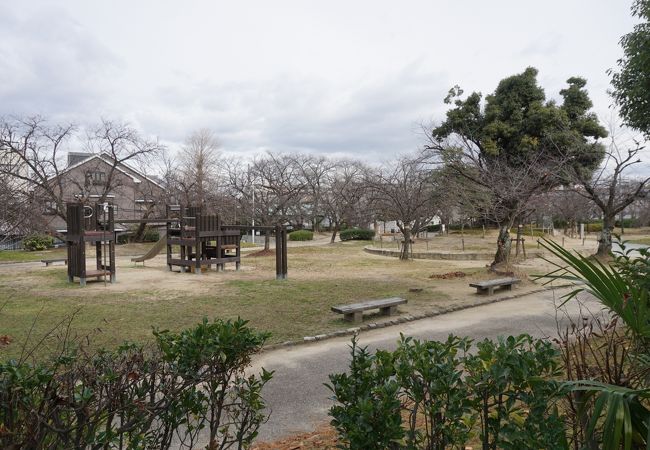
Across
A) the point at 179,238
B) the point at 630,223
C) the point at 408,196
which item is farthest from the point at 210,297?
the point at 630,223

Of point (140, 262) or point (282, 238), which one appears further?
point (140, 262)

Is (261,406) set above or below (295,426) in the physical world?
above

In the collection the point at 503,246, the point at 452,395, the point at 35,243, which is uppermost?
the point at 503,246

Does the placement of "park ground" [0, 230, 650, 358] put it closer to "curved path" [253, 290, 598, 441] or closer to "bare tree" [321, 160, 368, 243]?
"curved path" [253, 290, 598, 441]

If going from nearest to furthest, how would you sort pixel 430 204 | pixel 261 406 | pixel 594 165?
pixel 261 406
pixel 430 204
pixel 594 165

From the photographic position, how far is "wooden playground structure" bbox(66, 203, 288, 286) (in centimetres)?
1202

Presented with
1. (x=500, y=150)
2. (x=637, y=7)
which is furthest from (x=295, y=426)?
(x=500, y=150)

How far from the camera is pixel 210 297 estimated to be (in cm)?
972

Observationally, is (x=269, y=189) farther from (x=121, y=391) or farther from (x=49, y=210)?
(x=121, y=391)

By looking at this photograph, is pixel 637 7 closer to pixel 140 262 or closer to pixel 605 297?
pixel 605 297

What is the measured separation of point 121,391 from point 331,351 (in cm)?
404

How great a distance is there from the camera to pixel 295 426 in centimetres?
362

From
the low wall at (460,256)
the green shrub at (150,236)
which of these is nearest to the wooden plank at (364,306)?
the low wall at (460,256)

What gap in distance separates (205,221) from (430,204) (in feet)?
38.7
